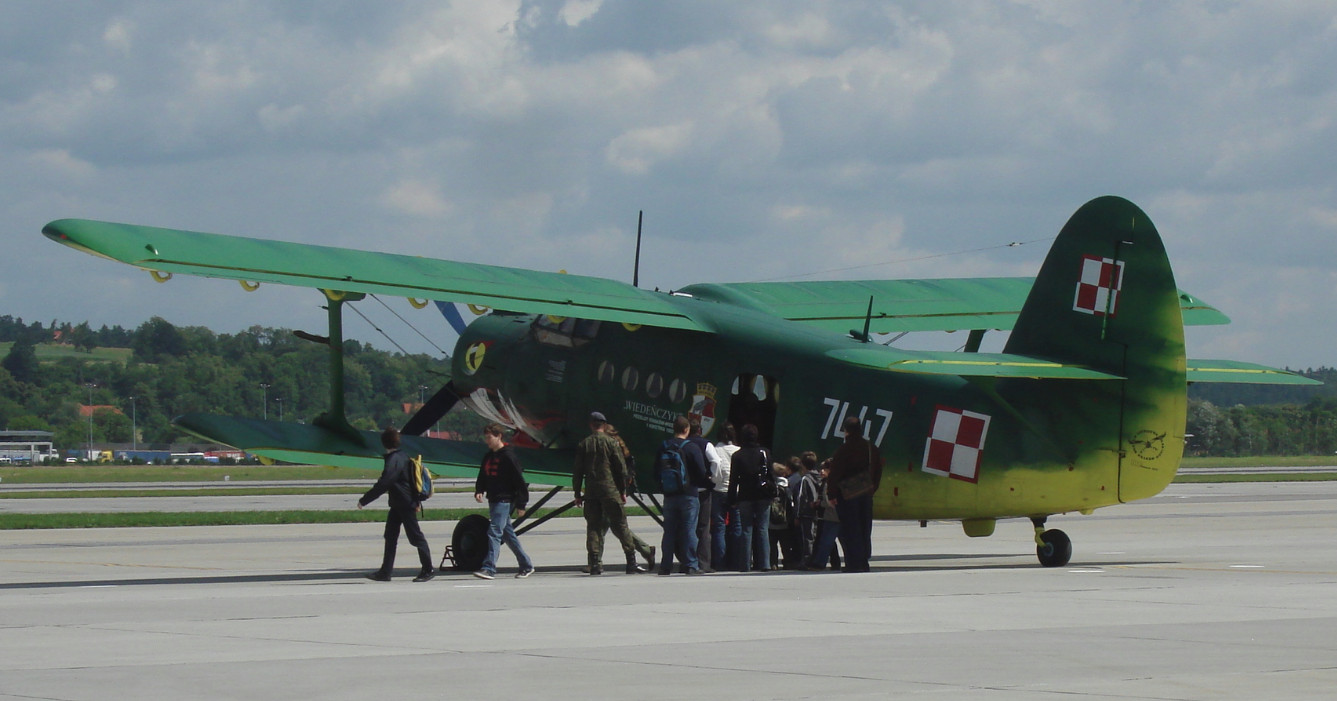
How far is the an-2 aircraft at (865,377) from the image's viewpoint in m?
15.7

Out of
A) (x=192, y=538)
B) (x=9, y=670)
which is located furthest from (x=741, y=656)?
(x=192, y=538)

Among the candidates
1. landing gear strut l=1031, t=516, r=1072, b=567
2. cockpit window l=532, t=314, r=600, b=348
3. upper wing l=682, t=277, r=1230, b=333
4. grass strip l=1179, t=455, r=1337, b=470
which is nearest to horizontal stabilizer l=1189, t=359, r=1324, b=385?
landing gear strut l=1031, t=516, r=1072, b=567

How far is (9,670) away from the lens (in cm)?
867

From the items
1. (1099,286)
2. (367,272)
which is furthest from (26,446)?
(1099,286)

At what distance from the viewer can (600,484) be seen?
16.4 metres

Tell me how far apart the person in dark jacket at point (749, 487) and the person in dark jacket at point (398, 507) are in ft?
10.4

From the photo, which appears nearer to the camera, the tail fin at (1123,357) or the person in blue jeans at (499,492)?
the tail fin at (1123,357)

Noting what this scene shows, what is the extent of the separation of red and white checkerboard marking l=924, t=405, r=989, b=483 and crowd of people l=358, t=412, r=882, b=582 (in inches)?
23.1

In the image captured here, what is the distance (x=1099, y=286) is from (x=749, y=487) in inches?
158

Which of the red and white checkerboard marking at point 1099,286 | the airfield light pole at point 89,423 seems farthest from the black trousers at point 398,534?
the airfield light pole at point 89,423

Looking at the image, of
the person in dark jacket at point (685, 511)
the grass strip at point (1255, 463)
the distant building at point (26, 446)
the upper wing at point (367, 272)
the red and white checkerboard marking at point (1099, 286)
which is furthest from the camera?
the distant building at point (26, 446)

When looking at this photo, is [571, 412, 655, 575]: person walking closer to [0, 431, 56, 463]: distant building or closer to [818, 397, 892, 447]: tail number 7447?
[818, 397, 892, 447]: tail number 7447

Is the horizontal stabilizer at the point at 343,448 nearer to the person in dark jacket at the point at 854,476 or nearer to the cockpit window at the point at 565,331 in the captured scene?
the cockpit window at the point at 565,331

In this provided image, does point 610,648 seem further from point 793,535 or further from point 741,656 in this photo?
point 793,535
